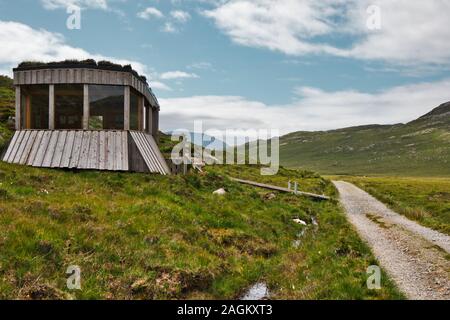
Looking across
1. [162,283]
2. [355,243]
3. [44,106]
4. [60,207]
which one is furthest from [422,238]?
[44,106]

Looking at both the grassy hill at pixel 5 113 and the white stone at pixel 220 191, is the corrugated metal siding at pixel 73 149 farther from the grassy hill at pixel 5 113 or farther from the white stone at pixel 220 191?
the white stone at pixel 220 191

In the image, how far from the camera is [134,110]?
26.9m

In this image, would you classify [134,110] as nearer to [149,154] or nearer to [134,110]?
[134,110]

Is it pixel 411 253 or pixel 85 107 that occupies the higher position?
pixel 85 107

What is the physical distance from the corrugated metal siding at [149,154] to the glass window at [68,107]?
3.76 metres

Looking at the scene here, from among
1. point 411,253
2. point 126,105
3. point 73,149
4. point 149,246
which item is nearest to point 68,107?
point 73,149

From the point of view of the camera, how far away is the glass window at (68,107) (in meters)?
24.5

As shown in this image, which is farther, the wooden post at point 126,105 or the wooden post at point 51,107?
the wooden post at point 126,105

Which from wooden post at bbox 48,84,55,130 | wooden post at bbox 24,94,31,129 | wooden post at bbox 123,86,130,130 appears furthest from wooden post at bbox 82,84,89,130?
wooden post at bbox 24,94,31,129

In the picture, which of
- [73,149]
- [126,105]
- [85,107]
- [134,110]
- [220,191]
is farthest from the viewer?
[134,110]

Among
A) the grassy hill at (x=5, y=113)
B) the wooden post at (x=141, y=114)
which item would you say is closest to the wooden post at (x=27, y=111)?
the grassy hill at (x=5, y=113)

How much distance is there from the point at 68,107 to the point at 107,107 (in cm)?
245

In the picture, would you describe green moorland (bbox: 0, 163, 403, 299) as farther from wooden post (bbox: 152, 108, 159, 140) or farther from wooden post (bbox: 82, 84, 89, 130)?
wooden post (bbox: 152, 108, 159, 140)
